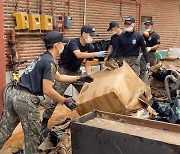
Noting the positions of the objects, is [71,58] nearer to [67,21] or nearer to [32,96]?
[32,96]

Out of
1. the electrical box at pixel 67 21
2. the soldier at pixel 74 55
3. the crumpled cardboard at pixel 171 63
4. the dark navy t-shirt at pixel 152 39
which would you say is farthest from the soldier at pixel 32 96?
the dark navy t-shirt at pixel 152 39

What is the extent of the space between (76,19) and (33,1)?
1732mm

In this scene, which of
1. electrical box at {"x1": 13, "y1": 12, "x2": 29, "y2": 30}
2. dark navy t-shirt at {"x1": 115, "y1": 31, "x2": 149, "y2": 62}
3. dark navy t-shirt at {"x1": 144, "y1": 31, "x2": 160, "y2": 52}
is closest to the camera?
electrical box at {"x1": 13, "y1": 12, "x2": 29, "y2": 30}

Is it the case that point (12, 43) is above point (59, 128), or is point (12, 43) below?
above

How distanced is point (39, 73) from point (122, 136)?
4.46 feet

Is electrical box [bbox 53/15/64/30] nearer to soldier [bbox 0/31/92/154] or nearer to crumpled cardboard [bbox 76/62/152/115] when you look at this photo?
crumpled cardboard [bbox 76/62/152/115]

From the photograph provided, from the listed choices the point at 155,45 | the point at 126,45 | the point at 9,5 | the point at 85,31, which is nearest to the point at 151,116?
the point at 85,31

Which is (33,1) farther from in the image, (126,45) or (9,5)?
(126,45)

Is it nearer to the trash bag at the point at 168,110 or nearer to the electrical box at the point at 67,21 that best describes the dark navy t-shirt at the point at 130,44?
the electrical box at the point at 67,21

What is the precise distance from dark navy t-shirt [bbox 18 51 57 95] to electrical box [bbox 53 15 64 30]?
4233 millimetres

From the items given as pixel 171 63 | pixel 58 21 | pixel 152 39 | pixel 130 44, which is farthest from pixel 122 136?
pixel 152 39

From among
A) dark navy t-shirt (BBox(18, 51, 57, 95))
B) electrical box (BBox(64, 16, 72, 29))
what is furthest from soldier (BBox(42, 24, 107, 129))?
electrical box (BBox(64, 16, 72, 29))

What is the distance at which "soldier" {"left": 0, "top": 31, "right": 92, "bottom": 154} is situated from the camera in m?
3.53

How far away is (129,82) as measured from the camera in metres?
4.78
